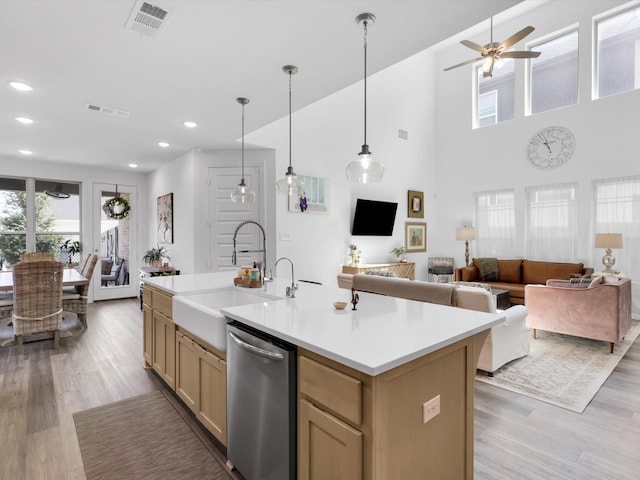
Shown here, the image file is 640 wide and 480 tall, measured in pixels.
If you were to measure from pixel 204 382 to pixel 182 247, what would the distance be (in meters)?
3.95

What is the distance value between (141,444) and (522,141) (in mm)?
7666

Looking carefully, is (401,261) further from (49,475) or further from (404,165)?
(49,475)

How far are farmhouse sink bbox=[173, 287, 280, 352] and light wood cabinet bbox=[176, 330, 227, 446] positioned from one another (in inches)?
3.5

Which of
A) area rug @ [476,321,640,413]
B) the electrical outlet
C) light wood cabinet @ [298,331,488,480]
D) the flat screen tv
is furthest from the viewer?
the flat screen tv

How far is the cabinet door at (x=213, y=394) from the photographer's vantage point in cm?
198

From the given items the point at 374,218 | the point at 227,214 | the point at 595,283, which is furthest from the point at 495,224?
the point at 227,214

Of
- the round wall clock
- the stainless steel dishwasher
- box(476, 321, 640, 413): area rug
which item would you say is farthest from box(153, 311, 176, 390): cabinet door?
the round wall clock

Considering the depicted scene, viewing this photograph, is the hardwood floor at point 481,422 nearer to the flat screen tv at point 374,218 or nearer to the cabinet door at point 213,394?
the cabinet door at point 213,394

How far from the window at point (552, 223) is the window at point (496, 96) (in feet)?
5.88

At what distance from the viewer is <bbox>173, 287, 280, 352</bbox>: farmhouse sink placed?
1.94 meters

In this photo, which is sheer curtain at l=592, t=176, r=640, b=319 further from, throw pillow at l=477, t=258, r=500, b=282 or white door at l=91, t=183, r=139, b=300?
white door at l=91, t=183, r=139, b=300

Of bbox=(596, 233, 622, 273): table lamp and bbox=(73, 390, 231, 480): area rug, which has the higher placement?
bbox=(596, 233, 622, 273): table lamp

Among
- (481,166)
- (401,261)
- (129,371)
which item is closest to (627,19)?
(481,166)

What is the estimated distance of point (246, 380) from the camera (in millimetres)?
1725
